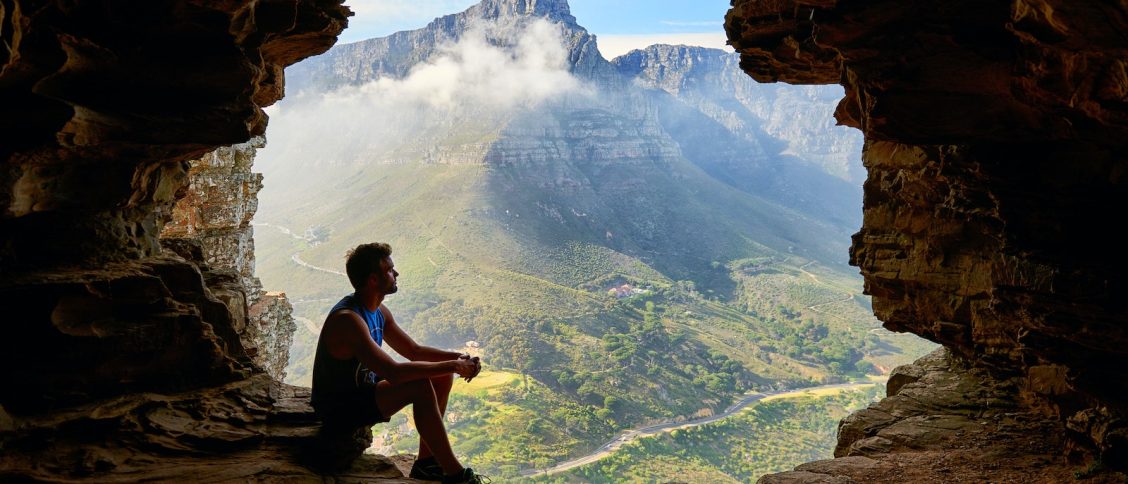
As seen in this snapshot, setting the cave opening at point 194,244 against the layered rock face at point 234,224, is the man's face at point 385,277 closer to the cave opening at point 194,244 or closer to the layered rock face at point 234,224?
the cave opening at point 194,244

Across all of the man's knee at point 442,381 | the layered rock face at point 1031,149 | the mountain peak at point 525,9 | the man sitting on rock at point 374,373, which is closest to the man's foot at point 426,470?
the man sitting on rock at point 374,373

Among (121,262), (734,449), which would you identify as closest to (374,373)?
(121,262)

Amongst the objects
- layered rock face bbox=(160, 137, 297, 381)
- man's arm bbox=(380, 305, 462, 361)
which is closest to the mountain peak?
layered rock face bbox=(160, 137, 297, 381)

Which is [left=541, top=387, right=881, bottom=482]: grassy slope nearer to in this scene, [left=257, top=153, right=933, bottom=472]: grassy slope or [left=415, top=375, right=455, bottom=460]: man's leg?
[left=257, top=153, right=933, bottom=472]: grassy slope

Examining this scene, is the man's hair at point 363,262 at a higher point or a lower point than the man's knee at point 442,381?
higher

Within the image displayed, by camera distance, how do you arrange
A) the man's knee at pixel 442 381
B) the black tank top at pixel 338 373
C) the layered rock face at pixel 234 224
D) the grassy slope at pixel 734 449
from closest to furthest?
the black tank top at pixel 338 373, the man's knee at pixel 442 381, the layered rock face at pixel 234 224, the grassy slope at pixel 734 449

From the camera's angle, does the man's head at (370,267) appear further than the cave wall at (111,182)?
Yes

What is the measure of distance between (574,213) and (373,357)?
8961 centimetres

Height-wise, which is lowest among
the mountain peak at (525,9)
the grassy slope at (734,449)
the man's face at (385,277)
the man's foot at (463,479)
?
the grassy slope at (734,449)

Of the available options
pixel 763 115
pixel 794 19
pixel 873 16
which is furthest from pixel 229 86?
pixel 763 115

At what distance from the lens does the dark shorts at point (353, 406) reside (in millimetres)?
7578

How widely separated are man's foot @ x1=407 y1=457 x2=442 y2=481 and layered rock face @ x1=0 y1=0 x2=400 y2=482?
55 cm

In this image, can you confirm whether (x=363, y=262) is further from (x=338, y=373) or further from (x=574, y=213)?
(x=574, y=213)

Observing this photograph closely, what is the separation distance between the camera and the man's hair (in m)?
7.68
